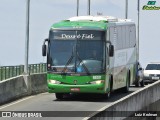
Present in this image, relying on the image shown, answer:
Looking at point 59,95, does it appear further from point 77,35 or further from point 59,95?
point 77,35

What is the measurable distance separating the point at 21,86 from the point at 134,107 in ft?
41.3

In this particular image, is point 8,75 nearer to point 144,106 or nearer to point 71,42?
point 71,42

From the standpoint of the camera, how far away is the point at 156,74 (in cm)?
4609

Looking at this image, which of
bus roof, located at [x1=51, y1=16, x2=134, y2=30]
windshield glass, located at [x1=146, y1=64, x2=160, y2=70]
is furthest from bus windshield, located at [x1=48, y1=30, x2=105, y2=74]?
windshield glass, located at [x1=146, y1=64, x2=160, y2=70]

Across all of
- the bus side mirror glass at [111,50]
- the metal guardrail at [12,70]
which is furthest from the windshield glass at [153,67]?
the bus side mirror glass at [111,50]

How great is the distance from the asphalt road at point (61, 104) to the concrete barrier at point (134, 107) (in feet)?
6.46

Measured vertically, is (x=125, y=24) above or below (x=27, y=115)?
above

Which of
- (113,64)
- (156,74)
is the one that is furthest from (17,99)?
(156,74)

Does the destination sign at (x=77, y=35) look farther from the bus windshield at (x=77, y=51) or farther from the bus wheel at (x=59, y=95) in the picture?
the bus wheel at (x=59, y=95)

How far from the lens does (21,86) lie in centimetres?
3064

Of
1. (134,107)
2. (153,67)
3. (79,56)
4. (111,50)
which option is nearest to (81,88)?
(79,56)

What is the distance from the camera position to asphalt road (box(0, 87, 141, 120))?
23.3m

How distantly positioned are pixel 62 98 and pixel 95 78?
2.80 metres

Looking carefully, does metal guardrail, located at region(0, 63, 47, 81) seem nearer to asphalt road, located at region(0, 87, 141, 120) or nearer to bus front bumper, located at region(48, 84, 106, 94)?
asphalt road, located at region(0, 87, 141, 120)
